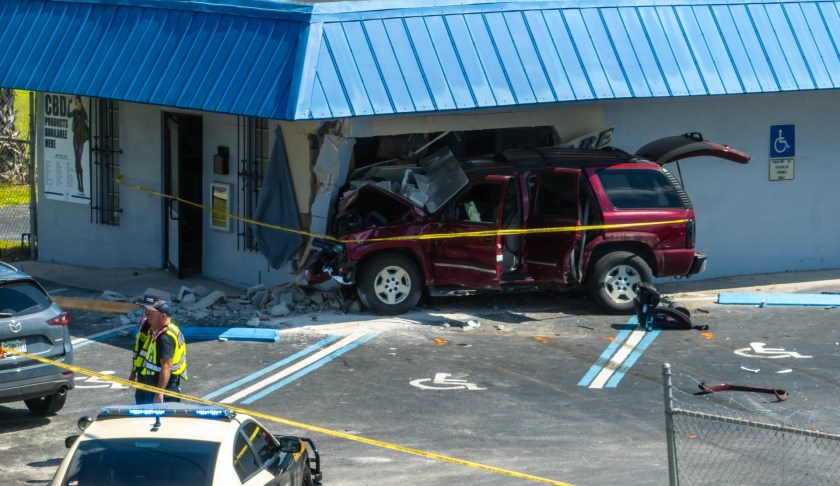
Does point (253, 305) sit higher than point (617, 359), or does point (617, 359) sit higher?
point (253, 305)

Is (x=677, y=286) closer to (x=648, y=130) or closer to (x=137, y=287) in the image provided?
(x=648, y=130)

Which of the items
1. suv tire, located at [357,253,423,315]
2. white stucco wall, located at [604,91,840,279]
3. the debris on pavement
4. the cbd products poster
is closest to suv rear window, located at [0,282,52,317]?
suv tire, located at [357,253,423,315]

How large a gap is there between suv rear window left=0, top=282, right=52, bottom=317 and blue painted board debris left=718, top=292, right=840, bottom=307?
9956mm

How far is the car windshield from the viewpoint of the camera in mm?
8547

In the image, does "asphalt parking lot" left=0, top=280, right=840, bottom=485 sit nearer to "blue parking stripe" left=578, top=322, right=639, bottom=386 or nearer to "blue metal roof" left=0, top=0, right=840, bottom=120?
"blue parking stripe" left=578, top=322, right=639, bottom=386

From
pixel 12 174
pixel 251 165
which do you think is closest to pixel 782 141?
pixel 251 165

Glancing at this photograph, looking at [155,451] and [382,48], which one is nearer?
[155,451]

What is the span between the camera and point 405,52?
17.4m

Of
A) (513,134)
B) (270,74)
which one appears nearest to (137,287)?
(270,74)

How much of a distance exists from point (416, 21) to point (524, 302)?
14.2 feet

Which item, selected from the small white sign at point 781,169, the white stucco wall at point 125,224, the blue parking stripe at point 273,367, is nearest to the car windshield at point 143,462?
the blue parking stripe at point 273,367

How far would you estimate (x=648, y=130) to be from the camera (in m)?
20.0

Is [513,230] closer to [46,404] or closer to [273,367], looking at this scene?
[273,367]

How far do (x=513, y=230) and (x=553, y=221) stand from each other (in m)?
0.60
